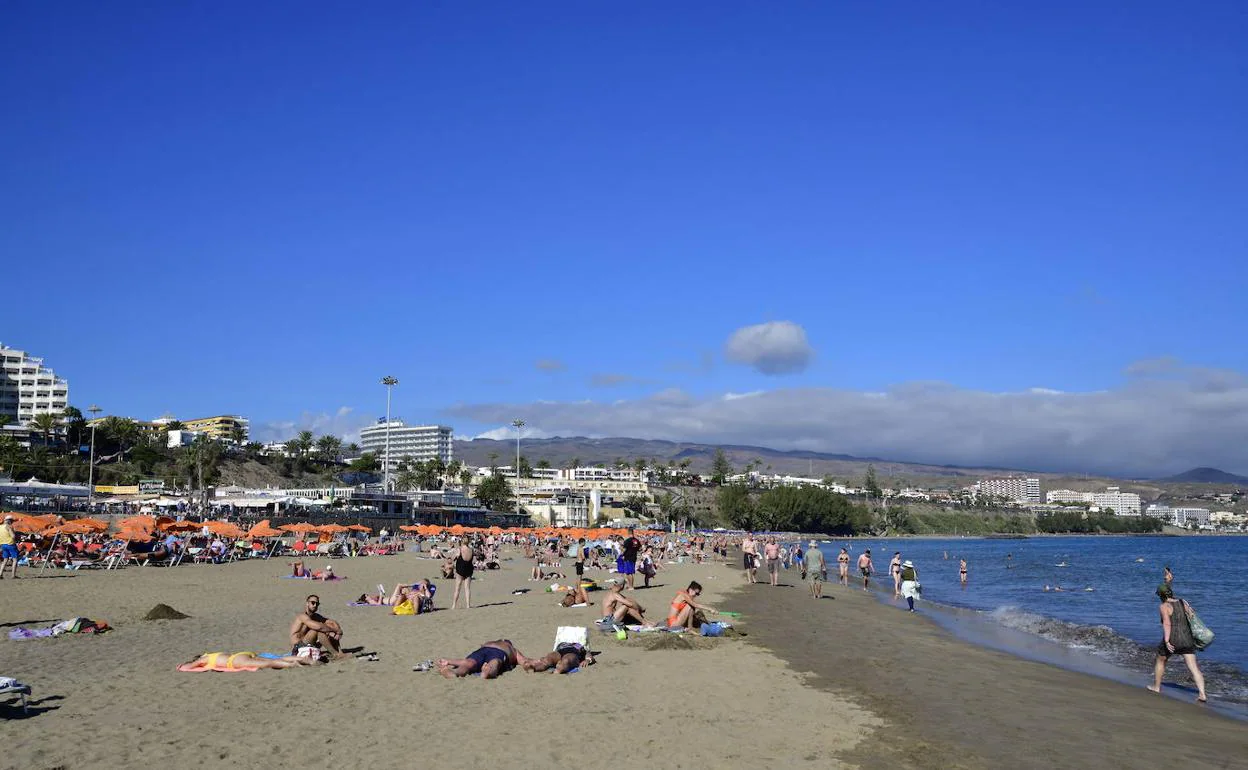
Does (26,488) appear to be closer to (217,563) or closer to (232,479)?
(217,563)

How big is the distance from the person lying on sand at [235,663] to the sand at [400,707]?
0.65 ft

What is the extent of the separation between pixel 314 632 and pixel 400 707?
3.31 m

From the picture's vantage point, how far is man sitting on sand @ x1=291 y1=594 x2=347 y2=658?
1136cm

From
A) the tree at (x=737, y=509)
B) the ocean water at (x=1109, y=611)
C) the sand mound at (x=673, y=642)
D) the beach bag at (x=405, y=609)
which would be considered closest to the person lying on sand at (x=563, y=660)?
the sand mound at (x=673, y=642)

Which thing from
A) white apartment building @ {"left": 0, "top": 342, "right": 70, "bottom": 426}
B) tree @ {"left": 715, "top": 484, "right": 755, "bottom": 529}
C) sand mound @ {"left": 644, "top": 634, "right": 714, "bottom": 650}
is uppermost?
white apartment building @ {"left": 0, "top": 342, "right": 70, "bottom": 426}

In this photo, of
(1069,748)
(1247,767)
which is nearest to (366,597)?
(1069,748)

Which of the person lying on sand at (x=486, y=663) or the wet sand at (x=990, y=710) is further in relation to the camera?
the person lying on sand at (x=486, y=663)

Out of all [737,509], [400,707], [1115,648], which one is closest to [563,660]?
[400,707]

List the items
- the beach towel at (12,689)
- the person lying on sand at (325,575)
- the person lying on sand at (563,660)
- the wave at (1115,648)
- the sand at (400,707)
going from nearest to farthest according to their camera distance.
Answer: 1. the sand at (400,707)
2. the beach towel at (12,689)
3. the person lying on sand at (563,660)
4. the wave at (1115,648)
5. the person lying on sand at (325,575)

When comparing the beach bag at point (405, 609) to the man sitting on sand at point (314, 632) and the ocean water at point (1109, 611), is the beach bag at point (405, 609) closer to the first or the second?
the man sitting on sand at point (314, 632)

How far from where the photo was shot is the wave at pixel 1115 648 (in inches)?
515

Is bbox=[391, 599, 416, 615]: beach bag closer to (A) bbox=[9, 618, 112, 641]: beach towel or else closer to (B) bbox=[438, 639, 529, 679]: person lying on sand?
(A) bbox=[9, 618, 112, 641]: beach towel

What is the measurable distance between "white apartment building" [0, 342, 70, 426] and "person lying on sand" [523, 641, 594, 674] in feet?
474

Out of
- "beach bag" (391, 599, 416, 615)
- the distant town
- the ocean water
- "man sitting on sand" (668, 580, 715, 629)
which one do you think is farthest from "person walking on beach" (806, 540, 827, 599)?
Result: the distant town
